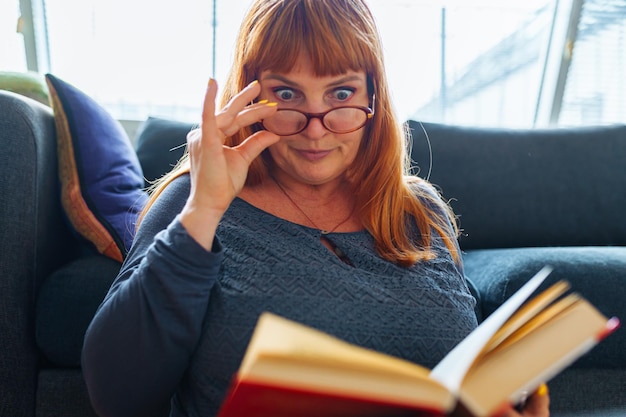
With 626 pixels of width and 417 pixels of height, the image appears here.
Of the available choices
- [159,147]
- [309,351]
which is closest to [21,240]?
[159,147]

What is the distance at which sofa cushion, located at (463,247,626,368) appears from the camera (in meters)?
1.28

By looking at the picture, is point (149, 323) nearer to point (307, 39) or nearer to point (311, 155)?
point (311, 155)

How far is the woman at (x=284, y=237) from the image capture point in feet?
2.38

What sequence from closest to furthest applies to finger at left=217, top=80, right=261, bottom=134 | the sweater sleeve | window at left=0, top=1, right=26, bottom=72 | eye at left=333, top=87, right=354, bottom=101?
the sweater sleeve
finger at left=217, top=80, right=261, bottom=134
eye at left=333, top=87, right=354, bottom=101
window at left=0, top=1, right=26, bottom=72

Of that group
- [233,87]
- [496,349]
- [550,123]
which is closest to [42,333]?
Result: [233,87]

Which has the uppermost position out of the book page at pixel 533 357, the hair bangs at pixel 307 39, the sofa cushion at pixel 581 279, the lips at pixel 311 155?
the hair bangs at pixel 307 39

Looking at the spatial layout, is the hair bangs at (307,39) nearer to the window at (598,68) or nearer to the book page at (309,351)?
the book page at (309,351)

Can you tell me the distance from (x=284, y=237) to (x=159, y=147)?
3.17 ft

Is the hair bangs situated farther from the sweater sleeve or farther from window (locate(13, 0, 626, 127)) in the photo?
window (locate(13, 0, 626, 127))

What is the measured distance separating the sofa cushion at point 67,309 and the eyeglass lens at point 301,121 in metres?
0.56

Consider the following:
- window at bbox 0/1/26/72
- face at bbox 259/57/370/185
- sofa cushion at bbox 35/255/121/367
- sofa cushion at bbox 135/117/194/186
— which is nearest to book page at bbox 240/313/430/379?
face at bbox 259/57/370/185

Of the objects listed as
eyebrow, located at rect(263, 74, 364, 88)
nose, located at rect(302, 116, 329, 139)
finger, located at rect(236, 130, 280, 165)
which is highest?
eyebrow, located at rect(263, 74, 364, 88)

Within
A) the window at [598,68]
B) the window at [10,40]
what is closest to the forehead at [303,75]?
the window at [10,40]

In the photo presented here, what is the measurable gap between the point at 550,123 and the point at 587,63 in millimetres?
339
